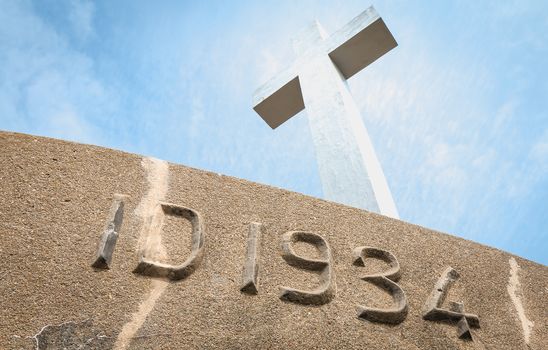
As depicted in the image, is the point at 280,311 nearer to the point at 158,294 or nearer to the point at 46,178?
the point at 158,294

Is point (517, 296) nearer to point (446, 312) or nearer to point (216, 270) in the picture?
point (446, 312)

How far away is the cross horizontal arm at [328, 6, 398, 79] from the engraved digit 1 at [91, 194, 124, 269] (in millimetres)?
3373

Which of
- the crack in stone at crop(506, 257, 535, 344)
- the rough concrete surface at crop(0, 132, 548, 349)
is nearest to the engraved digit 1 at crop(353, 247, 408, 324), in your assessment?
the rough concrete surface at crop(0, 132, 548, 349)

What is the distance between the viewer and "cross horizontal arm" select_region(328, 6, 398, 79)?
4.82 m

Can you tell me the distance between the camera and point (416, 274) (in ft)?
6.77

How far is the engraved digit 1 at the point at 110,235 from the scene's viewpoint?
1.64 m

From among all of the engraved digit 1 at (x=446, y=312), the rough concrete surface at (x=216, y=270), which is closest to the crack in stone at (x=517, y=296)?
the rough concrete surface at (x=216, y=270)

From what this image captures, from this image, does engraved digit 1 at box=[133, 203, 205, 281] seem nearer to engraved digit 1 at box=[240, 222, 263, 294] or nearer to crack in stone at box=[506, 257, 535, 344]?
engraved digit 1 at box=[240, 222, 263, 294]

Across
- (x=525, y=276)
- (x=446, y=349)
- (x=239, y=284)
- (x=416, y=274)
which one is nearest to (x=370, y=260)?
(x=416, y=274)

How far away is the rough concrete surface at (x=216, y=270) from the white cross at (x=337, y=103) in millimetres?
977

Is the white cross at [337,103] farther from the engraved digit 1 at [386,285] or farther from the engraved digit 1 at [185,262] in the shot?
the engraved digit 1 at [185,262]

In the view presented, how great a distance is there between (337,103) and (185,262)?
2556 millimetres

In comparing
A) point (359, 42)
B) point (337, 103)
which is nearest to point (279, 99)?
point (359, 42)

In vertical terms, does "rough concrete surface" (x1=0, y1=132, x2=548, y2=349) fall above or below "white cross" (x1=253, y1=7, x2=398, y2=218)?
below
